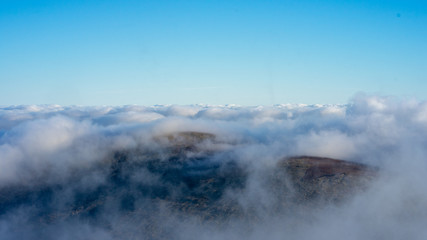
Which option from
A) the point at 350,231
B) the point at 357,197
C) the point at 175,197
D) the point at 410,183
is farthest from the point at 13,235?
the point at 410,183

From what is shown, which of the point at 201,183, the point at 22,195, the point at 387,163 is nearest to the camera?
the point at 201,183

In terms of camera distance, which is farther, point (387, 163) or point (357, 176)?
point (387, 163)

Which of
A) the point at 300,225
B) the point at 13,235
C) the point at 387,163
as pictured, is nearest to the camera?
the point at 300,225

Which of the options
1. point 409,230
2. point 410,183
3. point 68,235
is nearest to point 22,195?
point 68,235

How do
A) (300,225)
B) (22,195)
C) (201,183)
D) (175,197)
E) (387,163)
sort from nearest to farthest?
(300,225) < (175,197) < (201,183) < (22,195) < (387,163)

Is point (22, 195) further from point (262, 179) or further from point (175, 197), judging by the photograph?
point (262, 179)

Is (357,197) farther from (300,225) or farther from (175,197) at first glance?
(175,197)

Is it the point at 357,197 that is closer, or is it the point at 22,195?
the point at 357,197

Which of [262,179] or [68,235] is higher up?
[262,179]

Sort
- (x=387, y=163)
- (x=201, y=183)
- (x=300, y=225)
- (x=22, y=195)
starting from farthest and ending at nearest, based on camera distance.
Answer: (x=387, y=163), (x=22, y=195), (x=201, y=183), (x=300, y=225)
